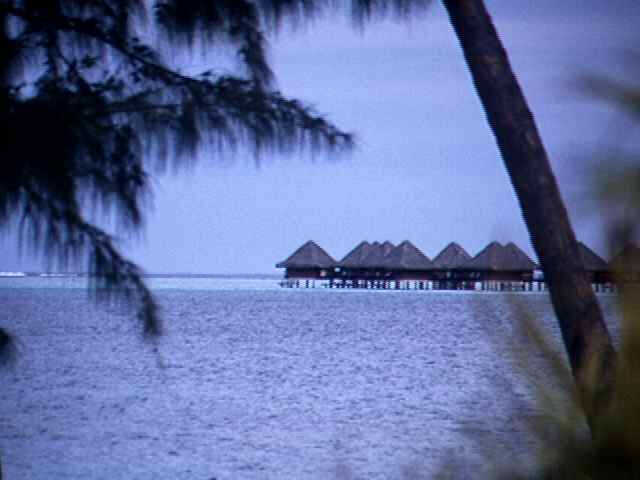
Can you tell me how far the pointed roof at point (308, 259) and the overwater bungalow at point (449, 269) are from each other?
324 inches

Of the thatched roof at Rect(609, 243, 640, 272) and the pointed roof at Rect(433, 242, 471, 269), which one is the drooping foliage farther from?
the pointed roof at Rect(433, 242, 471, 269)

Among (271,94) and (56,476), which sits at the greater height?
(271,94)

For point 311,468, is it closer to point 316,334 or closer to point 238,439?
point 238,439

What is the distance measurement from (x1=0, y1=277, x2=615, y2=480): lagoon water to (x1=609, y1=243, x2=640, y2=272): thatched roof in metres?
0.05

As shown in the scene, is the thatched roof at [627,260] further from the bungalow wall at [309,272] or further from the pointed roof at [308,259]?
the bungalow wall at [309,272]

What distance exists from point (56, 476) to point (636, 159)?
8.53 meters

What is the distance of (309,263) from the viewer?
69.4 meters

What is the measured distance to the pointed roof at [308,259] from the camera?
69.4 metres

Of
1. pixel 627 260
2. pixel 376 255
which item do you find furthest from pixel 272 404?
pixel 376 255

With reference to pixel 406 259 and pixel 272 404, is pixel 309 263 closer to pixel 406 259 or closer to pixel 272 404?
pixel 406 259

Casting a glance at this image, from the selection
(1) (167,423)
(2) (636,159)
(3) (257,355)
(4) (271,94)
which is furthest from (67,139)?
(3) (257,355)

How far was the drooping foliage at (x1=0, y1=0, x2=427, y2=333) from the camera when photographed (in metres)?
2.41

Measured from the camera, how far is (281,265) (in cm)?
6856

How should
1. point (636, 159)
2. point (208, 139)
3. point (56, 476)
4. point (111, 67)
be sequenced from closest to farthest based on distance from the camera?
point (636, 159)
point (208, 139)
point (111, 67)
point (56, 476)
